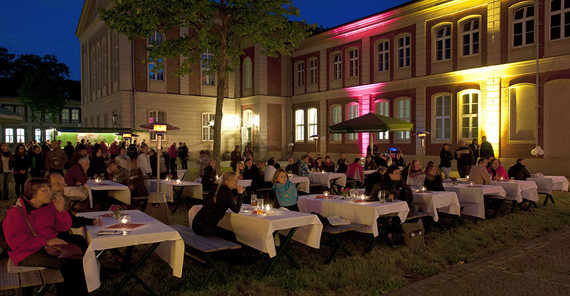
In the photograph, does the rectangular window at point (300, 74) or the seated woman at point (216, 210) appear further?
the rectangular window at point (300, 74)

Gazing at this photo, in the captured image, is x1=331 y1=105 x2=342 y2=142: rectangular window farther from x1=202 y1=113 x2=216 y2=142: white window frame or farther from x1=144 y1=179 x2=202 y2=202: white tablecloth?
x1=144 y1=179 x2=202 y2=202: white tablecloth

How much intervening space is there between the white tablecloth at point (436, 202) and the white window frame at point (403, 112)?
16.0 m

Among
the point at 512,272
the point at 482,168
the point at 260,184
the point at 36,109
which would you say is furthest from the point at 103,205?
the point at 36,109

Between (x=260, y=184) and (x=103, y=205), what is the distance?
364 centimetres

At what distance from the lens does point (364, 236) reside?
25.6 feet

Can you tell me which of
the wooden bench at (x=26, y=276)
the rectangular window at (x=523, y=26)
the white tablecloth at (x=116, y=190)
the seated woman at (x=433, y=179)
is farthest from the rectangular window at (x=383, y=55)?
the wooden bench at (x=26, y=276)

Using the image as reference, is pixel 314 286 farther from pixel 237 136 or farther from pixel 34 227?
pixel 237 136

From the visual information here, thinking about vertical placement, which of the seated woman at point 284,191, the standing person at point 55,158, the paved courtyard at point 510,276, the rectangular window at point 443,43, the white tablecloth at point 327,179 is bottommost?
the paved courtyard at point 510,276

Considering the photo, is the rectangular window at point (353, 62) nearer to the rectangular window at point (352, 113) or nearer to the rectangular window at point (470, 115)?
the rectangular window at point (352, 113)

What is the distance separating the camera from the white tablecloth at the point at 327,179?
13.0 meters

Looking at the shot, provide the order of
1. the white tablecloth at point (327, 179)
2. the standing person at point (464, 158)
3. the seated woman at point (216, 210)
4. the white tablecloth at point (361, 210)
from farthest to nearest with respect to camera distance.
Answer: the standing person at point (464, 158) → the white tablecloth at point (327, 179) → the white tablecloth at point (361, 210) → the seated woman at point (216, 210)

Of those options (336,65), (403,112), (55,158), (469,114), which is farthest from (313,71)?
(55,158)

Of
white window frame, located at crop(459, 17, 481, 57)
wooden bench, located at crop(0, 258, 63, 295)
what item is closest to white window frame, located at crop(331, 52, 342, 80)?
white window frame, located at crop(459, 17, 481, 57)

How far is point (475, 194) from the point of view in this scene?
9.03 m
